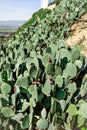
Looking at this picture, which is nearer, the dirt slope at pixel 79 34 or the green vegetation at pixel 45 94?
the green vegetation at pixel 45 94

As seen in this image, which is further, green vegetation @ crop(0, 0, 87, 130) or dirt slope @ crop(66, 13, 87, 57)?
dirt slope @ crop(66, 13, 87, 57)

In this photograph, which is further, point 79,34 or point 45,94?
point 79,34

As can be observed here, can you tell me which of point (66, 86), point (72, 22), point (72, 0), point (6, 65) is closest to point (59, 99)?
point (66, 86)

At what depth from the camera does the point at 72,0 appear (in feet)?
58.4

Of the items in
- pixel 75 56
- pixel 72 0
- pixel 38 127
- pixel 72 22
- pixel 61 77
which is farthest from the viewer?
pixel 72 0

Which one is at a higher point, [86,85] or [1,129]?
[86,85]

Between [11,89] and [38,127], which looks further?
[11,89]

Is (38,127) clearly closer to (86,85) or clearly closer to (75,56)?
(86,85)

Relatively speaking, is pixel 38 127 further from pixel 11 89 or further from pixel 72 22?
pixel 72 22

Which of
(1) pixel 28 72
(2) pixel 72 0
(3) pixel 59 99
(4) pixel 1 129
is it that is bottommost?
(4) pixel 1 129

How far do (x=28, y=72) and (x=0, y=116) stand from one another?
0.83 metres

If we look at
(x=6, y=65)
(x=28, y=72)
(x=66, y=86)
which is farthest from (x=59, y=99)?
(x=6, y=65)

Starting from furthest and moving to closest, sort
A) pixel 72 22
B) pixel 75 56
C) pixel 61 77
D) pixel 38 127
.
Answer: pixel 72 22 → pixel 75 56 → pixel 61 77 → pixel 38 127

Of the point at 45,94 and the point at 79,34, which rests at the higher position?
the point at 79,34
